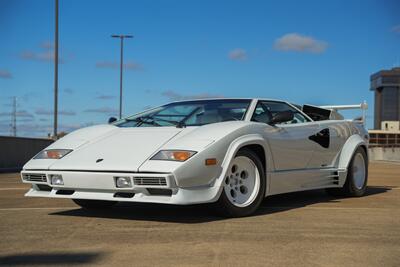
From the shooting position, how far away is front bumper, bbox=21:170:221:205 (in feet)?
17.5

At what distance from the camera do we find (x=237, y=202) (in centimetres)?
599

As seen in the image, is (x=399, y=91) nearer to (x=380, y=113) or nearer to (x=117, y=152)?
(x=380, y=113)

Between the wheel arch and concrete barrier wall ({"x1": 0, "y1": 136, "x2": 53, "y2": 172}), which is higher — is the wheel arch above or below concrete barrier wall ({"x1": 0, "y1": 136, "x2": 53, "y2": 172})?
above

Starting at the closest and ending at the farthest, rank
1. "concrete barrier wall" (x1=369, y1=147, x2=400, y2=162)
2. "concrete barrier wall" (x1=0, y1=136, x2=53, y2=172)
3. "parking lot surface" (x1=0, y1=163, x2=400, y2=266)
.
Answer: "parking lot surface" (x1=0, y1=163, x2=400, y2=266) < "concrete barrier wall" (x1=0, y1=136, x2=53, y2=172) < "concrete barrier wall" (x1=369, y1=147, x2=400, y2=162)

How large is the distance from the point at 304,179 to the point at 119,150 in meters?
2.48

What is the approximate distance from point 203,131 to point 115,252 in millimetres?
1947

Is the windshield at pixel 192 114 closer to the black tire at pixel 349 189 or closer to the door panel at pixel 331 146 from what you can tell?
the door panel at pixel 331 146

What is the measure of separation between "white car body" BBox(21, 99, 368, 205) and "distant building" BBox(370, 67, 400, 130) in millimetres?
169761

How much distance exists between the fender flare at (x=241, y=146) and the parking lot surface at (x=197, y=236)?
434mm

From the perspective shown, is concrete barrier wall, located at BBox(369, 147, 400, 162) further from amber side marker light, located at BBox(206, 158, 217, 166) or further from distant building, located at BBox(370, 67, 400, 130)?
distant building, located at BBox(370, 67, 400, 130)

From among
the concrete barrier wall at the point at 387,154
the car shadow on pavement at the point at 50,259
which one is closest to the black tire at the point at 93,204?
the car shadow on pavement at the point at 50,259

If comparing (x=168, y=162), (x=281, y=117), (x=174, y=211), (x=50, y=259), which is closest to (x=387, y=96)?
(x=281, y=117)

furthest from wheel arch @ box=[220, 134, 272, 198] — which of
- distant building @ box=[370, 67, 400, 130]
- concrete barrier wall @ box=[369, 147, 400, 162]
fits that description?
distant building @ box=[370, 67, 400, 130]

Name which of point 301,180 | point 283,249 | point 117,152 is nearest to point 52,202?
point 117,152
